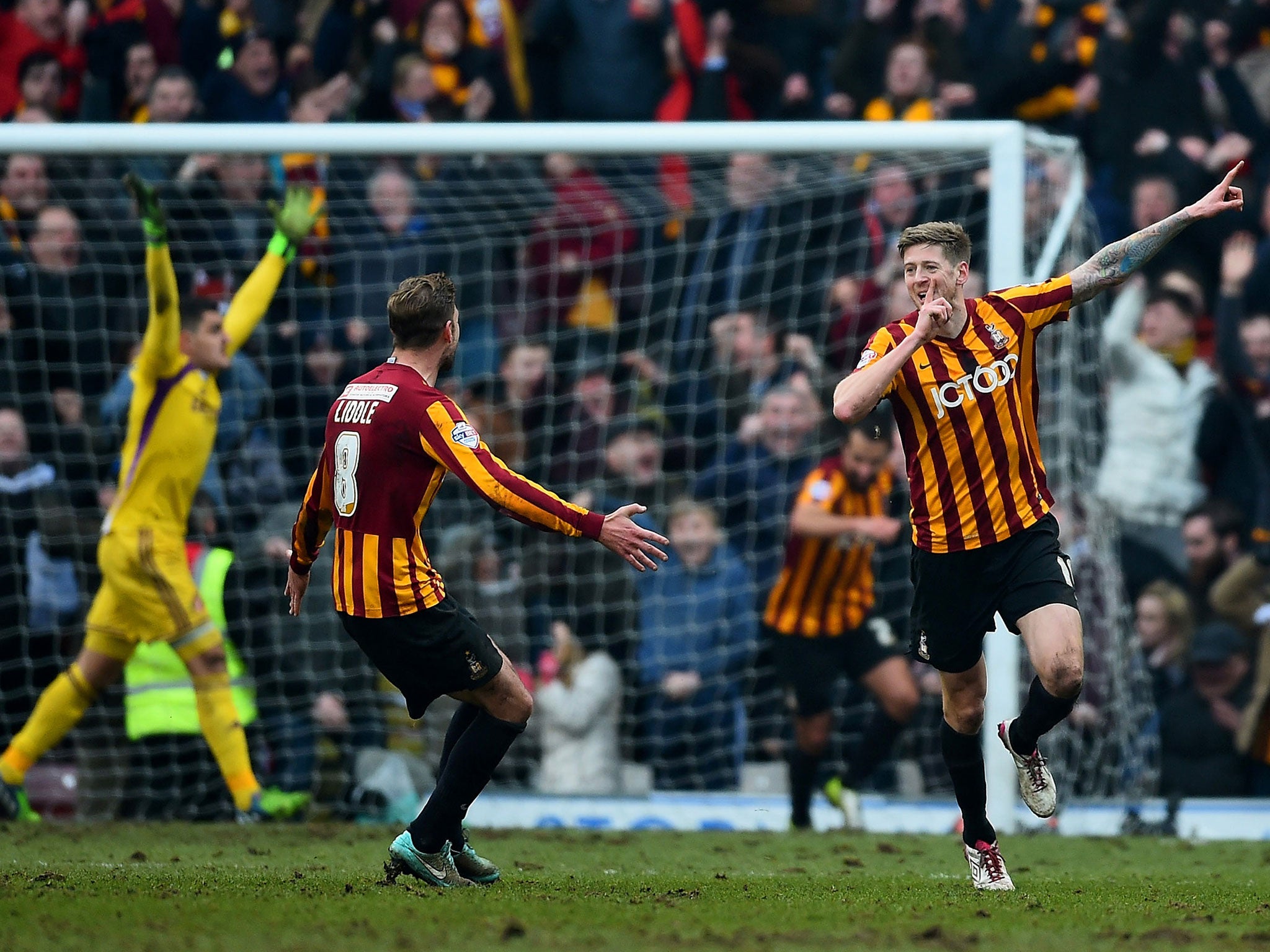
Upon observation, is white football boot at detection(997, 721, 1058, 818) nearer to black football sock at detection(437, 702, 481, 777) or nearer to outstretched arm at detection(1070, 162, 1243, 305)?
outstretched arm at detection(1070, 162, 1243, 305)

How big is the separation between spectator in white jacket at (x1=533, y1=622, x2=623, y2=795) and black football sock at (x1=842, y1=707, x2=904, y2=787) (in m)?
1.38

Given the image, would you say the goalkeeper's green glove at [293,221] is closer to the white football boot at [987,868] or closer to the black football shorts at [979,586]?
the black football shorts at [979,586]

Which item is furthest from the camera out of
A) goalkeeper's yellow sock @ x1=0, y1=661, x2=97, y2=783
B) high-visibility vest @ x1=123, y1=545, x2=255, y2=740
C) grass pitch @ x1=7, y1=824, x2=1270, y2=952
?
high-visibility vest @ x1=123, y1=545, x2=255, y2=740

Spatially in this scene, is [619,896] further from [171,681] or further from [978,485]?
[171,681]

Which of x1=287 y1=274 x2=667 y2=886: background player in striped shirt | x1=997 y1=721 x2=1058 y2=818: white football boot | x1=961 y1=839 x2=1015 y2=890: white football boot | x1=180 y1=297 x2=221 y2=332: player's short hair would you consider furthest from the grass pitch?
x1=180 y1=297 x2=221 y2=332: player's short hair

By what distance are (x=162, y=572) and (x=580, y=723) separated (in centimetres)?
252

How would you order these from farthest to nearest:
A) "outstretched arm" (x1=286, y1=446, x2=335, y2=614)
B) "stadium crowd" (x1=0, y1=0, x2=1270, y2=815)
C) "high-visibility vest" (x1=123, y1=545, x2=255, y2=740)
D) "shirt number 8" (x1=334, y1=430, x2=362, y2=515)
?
"stadium crowd" (x1=0, y1=0, x2=1270, y2=815) → "high-visibility vest" (x1=123, y1=545, x2=255, y2=740) → "outstretched arm" (x1=286, y1=446, x2=335, y2=614) → "shirt number 8" (x1=334, y1=430, x2=362, y2=515)

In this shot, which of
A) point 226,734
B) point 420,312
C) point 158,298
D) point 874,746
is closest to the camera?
point 420,312

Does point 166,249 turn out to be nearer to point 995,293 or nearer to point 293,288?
point 293,288

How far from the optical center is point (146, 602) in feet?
27.7

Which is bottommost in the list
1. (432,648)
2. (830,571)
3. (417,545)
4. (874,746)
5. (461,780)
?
(874,746)

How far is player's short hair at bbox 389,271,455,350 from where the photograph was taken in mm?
5586

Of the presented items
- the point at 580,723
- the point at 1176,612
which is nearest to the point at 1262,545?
the point at 1176,612

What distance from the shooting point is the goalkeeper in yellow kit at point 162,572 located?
27.6 ft
